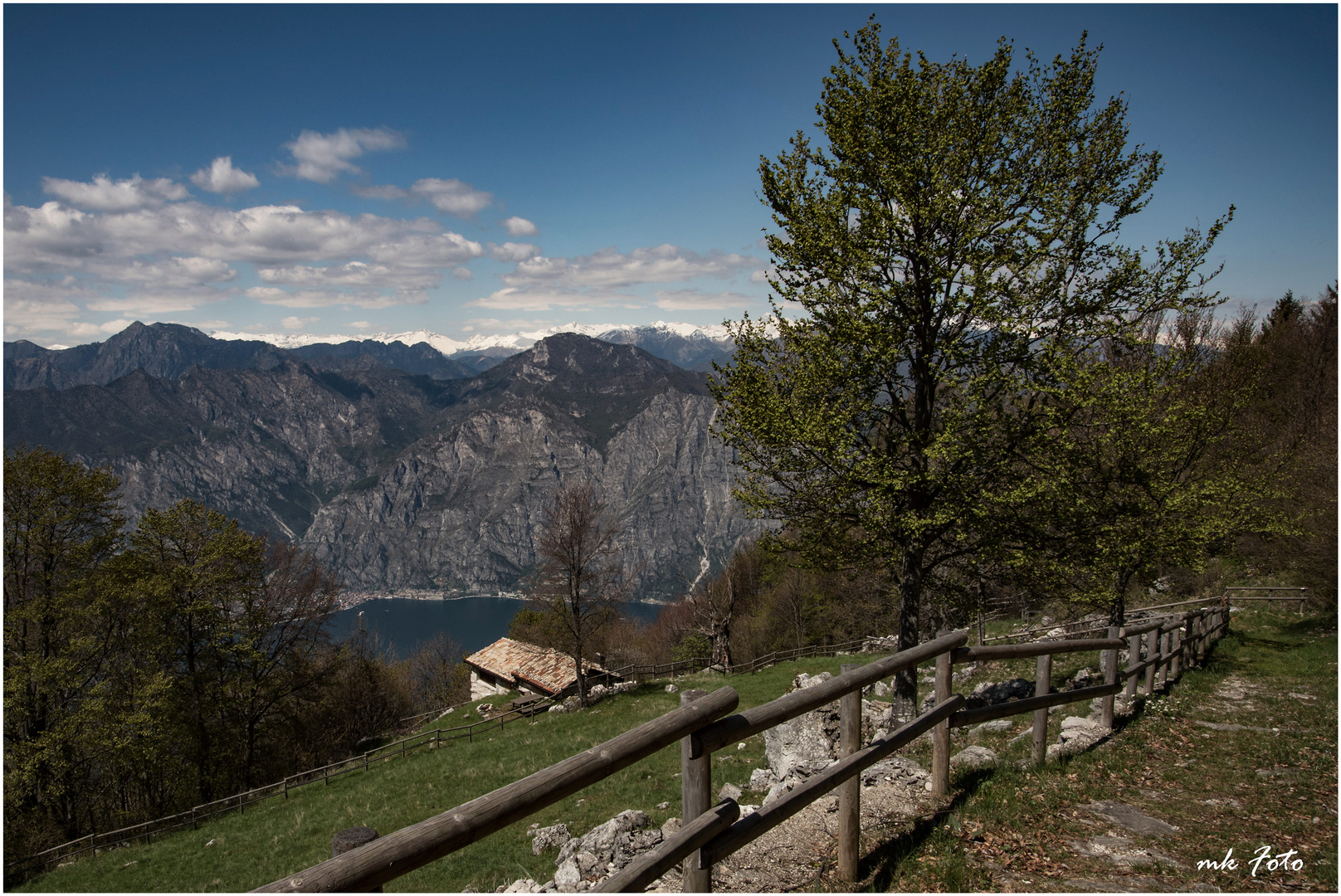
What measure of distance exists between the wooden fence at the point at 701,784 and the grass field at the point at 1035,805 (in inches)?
28.6

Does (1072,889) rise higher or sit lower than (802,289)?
lower

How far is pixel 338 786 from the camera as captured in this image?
25.9m

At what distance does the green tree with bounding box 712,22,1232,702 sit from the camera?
38.2 feet

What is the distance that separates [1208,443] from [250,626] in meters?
36.8

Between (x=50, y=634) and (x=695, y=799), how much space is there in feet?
103

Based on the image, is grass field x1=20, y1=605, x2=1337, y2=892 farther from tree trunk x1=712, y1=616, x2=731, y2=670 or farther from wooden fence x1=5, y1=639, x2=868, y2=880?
tree trunk x1=712, y1=616, x2=731, y2=670

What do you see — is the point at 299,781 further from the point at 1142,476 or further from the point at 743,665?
the point at 1142,476

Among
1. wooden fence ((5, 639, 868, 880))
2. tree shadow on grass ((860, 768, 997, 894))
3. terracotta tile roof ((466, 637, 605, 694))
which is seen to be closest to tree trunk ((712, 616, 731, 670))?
wooden fence ((5, 639, 868, 880))

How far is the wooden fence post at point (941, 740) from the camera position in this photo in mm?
6152

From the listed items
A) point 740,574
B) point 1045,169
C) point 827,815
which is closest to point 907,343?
point 1045,169

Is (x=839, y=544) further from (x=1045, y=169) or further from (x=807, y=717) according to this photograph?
(x=1045, y=169)

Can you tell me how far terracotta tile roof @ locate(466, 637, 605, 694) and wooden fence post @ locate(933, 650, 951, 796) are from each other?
37039mm

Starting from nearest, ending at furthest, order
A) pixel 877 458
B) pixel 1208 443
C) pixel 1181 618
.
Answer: pixel 877 458
pixel 1181 618
pixel 1208 443

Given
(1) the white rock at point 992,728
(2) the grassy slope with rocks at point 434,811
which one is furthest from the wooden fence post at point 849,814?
(1) the white rock at point 992,728
